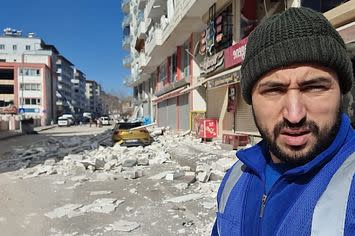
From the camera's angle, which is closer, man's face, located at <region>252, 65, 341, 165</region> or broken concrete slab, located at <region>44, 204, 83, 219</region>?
man's face, located at <region>252, 65, 341, 165</region>

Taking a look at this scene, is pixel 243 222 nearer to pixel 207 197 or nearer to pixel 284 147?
pixel 284 147

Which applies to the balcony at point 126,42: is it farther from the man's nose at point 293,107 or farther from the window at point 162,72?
the man's nose at point 293,107

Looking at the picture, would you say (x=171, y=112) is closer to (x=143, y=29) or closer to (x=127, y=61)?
(x=143, y=29)

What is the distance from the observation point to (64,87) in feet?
418

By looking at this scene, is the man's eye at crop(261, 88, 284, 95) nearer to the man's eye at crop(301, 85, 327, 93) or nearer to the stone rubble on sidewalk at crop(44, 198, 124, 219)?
the man's eye at crop(301, 85, 327, 93)

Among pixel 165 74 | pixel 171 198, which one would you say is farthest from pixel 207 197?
pixel 165 74

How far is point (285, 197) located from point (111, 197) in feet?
24.9

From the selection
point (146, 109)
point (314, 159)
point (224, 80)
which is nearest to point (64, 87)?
point (146, 109)

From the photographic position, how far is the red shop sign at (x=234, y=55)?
50.0ft

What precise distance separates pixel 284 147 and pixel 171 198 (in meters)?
6.86

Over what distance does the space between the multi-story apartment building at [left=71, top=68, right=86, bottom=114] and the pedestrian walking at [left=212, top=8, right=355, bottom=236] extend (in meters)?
140

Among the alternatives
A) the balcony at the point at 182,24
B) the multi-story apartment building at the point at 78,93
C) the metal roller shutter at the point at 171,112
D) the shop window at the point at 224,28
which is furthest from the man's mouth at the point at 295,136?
the multi-story apartment building at the point at 78,93

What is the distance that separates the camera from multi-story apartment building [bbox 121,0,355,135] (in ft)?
51.1

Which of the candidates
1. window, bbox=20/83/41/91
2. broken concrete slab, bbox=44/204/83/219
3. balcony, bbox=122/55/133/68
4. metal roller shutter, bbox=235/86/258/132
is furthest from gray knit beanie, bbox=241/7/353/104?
window, bbox=20/83/41/91
